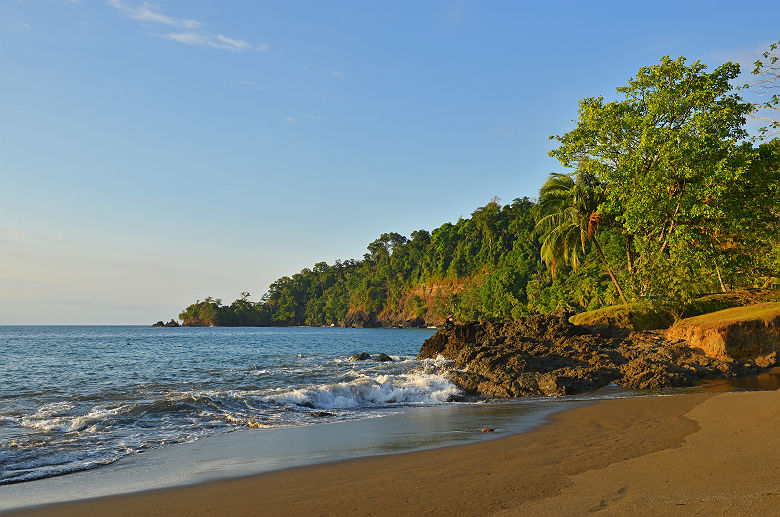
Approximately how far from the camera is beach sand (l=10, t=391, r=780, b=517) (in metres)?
4.59

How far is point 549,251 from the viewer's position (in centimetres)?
3097

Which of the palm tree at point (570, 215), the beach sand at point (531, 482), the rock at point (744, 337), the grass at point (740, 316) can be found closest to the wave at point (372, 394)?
the beach sand at point (531, 482)

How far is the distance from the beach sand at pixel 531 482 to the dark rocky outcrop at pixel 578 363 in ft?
22.4

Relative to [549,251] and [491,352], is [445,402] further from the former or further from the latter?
[549,251]

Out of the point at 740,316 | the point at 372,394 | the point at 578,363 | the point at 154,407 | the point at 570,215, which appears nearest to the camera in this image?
the point at 154,407

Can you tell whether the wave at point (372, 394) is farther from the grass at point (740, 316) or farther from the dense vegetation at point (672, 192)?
the dense vegetation at point (672, 192)

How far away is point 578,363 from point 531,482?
12.8m

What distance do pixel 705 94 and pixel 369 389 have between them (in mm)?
20331

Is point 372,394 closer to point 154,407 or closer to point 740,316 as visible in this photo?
point 154,407

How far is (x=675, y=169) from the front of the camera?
22.8 metres

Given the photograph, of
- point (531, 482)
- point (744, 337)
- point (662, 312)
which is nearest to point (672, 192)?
point (662, 312)

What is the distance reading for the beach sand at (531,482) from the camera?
15.1 ft

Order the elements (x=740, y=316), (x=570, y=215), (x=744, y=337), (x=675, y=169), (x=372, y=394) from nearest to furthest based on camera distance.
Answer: (x=372, y=394) < (x=744, y=337) < (x=740, y=316) < (x=675, y=169) < (x=570, y=215)

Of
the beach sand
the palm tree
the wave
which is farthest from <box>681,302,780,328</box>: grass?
the beach sand
